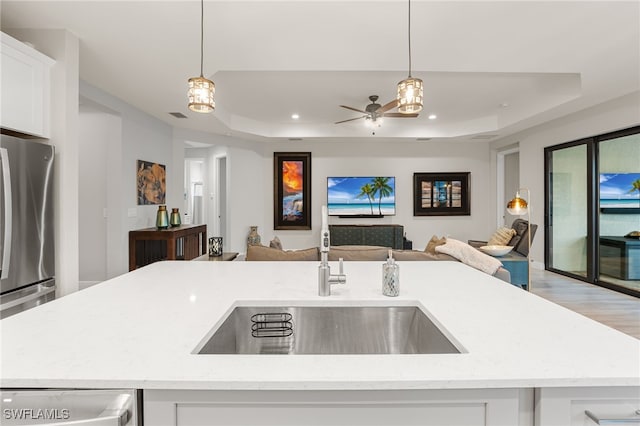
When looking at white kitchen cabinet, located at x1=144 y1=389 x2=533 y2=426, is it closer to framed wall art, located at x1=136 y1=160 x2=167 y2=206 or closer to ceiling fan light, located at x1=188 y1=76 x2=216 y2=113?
ceiling fan light, located at x1=188 y1=76 x2=216 y2=113

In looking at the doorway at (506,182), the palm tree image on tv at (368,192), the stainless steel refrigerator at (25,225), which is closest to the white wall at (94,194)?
the stainless steel refrigerator at (25,225)

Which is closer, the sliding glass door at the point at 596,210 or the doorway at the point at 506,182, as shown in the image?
the sliding glass door at the point at 596,210

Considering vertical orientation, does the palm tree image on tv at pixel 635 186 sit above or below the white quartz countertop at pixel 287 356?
above

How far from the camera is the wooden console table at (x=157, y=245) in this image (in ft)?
15.1

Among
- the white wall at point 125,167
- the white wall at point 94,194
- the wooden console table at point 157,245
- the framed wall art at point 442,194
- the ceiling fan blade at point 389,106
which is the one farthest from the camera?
the framed wall art at point 442,194

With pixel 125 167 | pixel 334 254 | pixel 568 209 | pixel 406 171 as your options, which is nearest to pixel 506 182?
pixel 406 171

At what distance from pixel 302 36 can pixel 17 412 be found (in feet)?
8.84

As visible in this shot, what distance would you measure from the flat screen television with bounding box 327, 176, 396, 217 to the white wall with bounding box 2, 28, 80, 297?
5235 millimetres

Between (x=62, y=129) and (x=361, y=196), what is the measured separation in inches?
223

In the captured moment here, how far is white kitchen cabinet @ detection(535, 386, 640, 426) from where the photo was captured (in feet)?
2.47

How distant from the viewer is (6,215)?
2100 millimetres

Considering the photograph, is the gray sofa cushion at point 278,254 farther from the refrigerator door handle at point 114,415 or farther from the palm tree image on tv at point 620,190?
the palm tree image on tv at point 620,190

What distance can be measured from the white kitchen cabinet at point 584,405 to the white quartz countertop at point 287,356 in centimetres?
3

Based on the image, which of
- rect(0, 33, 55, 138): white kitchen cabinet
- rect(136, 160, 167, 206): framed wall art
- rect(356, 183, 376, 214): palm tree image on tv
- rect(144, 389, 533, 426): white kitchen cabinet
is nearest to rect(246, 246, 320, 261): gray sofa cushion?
rect(0, 33, 55, 138): white kitchen cabinet
